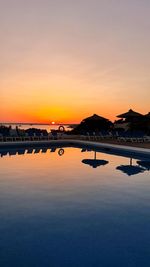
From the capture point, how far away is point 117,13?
42.7 feet

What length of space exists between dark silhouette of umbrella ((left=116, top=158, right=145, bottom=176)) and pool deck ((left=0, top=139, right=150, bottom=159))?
185cm

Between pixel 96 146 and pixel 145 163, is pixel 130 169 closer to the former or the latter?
pixel 145 163

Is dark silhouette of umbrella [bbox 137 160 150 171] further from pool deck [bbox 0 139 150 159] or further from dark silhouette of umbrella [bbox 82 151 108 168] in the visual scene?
dark silhouette of umbrella [bbox 82 151 108 168]

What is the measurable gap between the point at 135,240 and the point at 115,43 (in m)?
13.3

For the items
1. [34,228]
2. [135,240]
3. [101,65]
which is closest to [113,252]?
[135,240]

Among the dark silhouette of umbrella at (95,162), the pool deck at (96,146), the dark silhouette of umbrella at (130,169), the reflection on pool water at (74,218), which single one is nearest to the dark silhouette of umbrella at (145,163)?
the dark silhouette of umbrella at (130,169)

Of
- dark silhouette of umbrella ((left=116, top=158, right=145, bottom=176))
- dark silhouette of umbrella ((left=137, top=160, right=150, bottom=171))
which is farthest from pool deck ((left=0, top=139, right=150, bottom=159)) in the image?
dark silhouette of umbrella ((left=116, top=158, right=145, bottom=176))

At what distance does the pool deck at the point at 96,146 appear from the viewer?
1284 centimetres

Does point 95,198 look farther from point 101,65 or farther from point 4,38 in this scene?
point 101,65

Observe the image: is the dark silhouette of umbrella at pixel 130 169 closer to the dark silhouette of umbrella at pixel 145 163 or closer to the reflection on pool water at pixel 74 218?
the reflection on pool water at pixel 74 218

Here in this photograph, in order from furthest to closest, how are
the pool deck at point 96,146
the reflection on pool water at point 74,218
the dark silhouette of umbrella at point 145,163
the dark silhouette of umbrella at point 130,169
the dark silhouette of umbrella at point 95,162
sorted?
the pool deck at point 96,146, the dark silhouette of umbrella at point 95,162, the dark silhouette of umbrella at point 145,163, the dark silhouette of umbrella at point 130,169, the reflection on pool water at point 74,218

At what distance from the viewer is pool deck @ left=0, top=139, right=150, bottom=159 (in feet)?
42.1

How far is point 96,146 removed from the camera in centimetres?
A: 1581

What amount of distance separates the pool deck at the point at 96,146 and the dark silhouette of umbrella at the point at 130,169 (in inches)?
72.7
